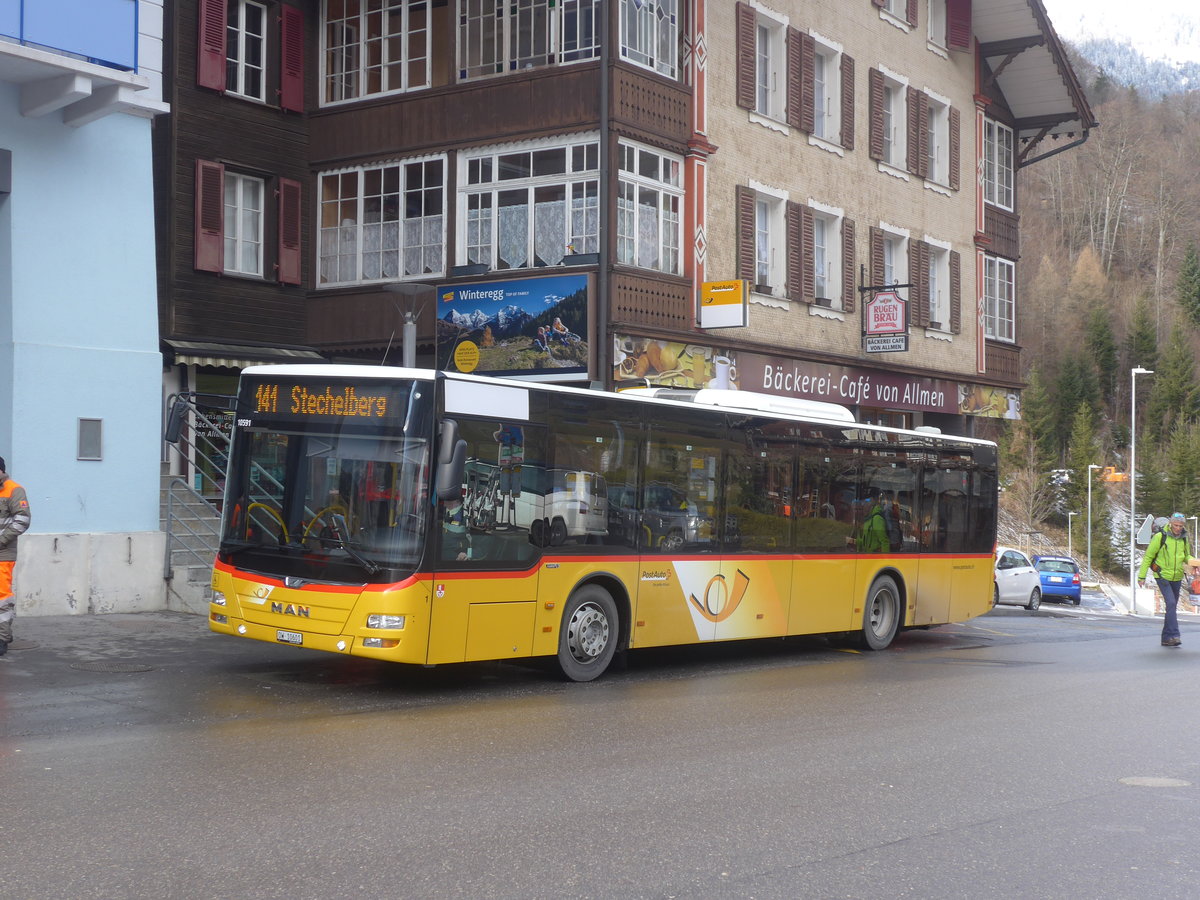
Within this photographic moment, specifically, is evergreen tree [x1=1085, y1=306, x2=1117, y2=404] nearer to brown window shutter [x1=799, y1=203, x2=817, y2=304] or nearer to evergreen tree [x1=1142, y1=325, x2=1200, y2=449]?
evergreen tree [x1=1142, y1=325, x2=1200, y2=449]

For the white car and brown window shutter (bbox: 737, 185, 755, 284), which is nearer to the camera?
brown window shutter (bbox: 737, 185, 755, 284)

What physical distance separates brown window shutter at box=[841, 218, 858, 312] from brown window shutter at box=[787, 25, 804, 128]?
2.46 metres

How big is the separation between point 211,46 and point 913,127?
14.4 metres

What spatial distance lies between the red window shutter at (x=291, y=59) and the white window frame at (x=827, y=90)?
9369 millimetres

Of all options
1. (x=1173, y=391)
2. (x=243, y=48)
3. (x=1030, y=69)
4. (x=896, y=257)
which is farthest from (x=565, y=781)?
(x=1173, y=391)

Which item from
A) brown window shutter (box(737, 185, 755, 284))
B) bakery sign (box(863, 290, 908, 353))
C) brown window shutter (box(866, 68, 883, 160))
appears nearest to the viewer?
brown window shutter (box(737, 185, 755, 284))

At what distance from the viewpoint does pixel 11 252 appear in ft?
48.7

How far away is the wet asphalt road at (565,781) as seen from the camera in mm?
5711

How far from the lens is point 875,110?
27219mm

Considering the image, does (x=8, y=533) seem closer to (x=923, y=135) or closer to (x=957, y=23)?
(x=923, y=135)

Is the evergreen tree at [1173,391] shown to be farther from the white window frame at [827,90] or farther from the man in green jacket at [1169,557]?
the man in green jacket at [1169,557]

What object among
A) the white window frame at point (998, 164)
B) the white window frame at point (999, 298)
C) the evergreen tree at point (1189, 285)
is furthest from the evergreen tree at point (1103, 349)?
the white window frame at point (999, 298)

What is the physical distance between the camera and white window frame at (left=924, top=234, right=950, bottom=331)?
96.1 ft

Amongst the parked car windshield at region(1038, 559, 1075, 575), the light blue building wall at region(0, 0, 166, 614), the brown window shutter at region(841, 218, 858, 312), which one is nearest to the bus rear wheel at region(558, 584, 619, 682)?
the light blue building wall at region(0, 0, 166, 614)
